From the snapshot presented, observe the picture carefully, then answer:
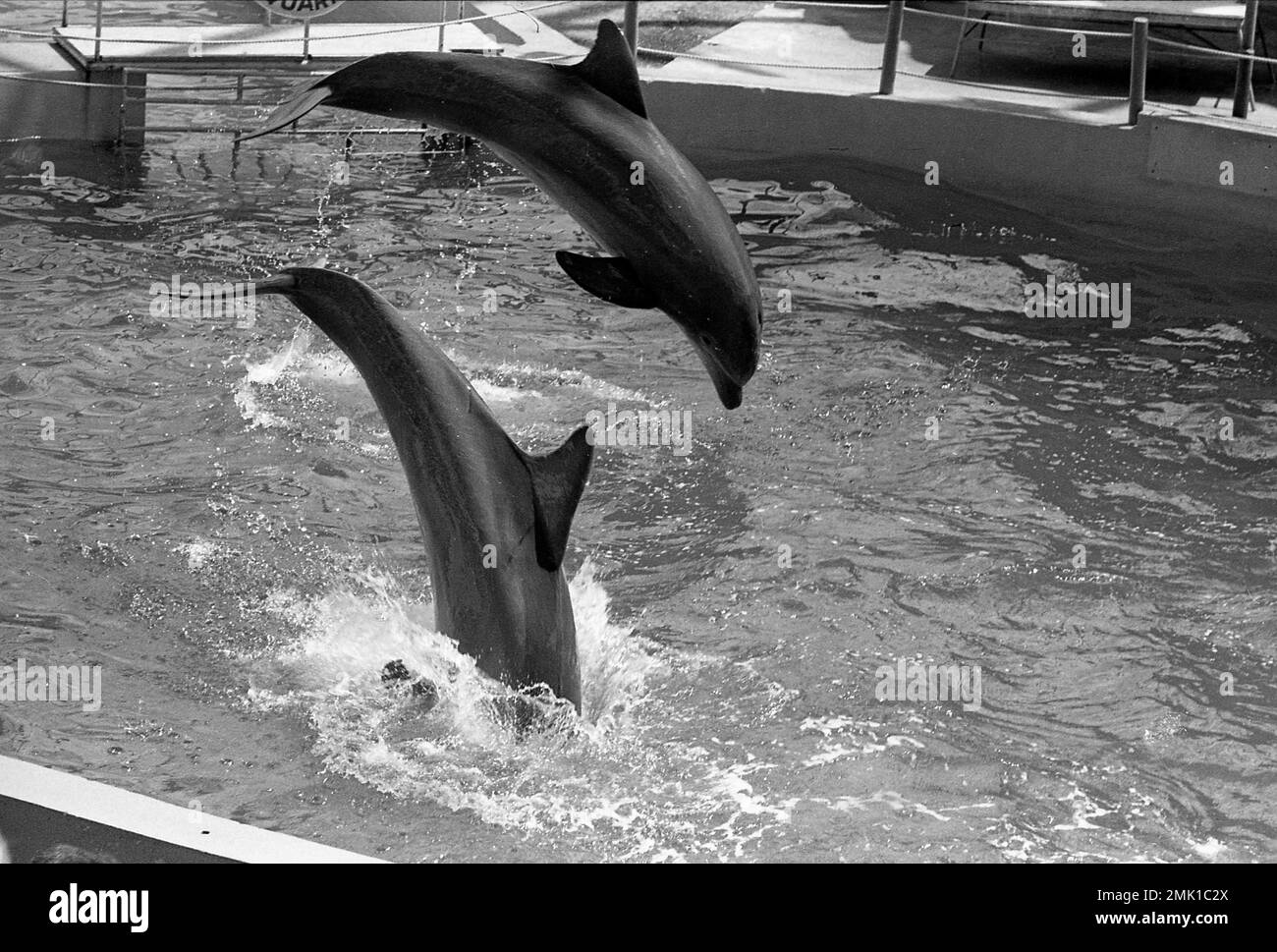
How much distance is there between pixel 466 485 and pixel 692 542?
2714 mm

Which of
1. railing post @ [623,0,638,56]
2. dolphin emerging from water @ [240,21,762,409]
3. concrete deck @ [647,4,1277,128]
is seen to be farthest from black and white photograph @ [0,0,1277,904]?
railing post @ [623,0,638,56]

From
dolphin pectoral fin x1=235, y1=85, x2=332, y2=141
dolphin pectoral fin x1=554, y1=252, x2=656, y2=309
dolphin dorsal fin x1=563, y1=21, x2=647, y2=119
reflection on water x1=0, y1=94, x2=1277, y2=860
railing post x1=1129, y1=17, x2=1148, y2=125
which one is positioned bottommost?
reflection on water x1=0, y1=94, x2=1277, y2=860

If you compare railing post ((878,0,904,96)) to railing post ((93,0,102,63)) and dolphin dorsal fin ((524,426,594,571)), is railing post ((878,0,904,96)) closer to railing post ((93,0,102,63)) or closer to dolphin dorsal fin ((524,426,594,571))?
railing post ((93,0,102,63))

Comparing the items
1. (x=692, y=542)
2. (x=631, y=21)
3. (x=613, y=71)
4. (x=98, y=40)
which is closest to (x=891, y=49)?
(x=631, y=21)

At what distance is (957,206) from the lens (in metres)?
12.6

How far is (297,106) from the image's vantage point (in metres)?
4.64

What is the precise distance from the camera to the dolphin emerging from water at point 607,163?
4387 mm

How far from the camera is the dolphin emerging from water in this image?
14.4ft

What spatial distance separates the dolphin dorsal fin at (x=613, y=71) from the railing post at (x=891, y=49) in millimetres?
9102

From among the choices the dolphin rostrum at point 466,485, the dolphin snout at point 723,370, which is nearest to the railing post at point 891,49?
the dolphin rostrum at point 466,485

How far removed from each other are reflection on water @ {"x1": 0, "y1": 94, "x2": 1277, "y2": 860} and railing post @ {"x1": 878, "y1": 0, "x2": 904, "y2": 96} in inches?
71.7

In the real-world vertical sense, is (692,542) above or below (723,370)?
below

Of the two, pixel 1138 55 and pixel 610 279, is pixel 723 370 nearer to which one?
pixel 610 279
